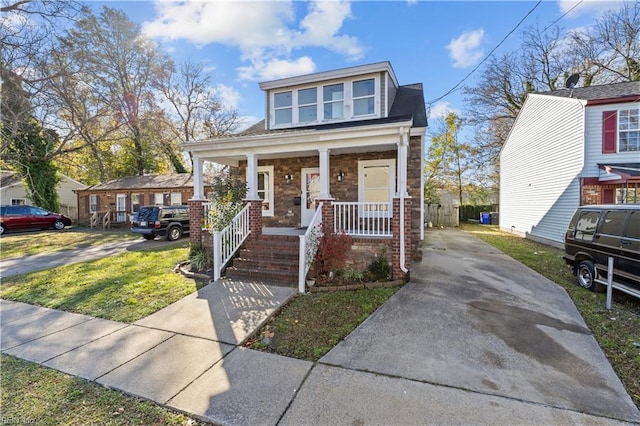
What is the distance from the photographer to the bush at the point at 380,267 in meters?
6.34

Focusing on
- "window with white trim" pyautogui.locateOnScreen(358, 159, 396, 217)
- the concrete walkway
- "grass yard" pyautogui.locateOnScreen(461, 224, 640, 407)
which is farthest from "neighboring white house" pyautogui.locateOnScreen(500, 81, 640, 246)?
the concrete walkway

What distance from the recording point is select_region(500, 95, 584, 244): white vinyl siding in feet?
35.9

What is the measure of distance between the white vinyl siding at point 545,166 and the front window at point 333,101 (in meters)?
9.09

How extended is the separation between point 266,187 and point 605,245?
9183mm

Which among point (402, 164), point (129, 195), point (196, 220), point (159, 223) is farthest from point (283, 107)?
point (129, 195)

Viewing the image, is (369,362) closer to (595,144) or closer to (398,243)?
(398,243)

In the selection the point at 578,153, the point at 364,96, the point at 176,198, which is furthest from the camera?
the point at 176,198

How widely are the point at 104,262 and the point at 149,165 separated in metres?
24.7

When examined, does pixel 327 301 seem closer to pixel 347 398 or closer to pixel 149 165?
pixel 347 398

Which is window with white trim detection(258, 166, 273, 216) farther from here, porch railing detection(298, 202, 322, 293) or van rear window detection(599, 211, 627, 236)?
van rear window detection(599, 211, 627, 236)

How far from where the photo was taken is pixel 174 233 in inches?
530

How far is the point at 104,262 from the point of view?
8820 mm

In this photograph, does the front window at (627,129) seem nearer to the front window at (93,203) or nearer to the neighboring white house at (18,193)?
the front window at (93,203)

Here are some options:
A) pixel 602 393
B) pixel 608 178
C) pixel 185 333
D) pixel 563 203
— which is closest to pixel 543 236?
pixel 563 203
